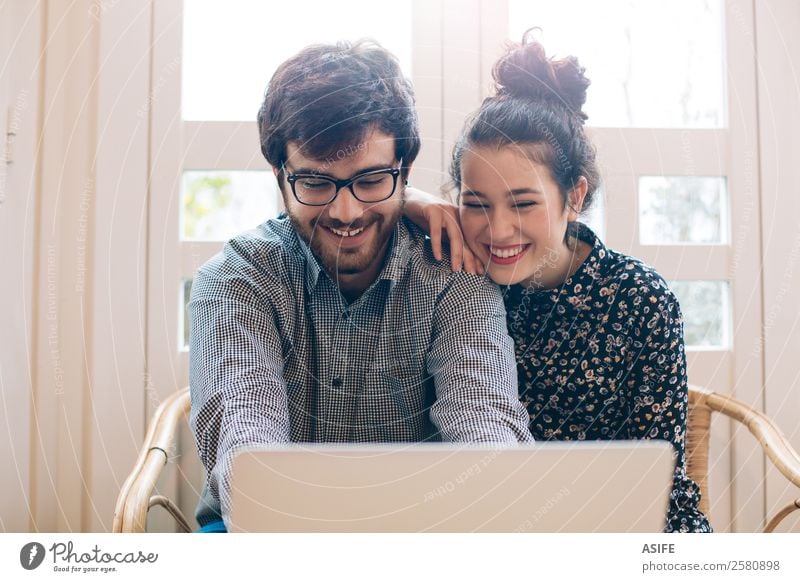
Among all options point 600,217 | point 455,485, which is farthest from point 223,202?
point 455,485

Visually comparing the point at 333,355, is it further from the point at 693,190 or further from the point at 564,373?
the point at 693,190

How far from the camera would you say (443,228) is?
31.5 inches

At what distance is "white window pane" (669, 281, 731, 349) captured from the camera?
1026 millimetres

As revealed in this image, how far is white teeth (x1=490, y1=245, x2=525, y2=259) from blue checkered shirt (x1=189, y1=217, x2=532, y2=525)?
37 millimetres

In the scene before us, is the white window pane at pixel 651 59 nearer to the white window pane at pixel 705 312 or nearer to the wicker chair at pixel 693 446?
the white window pane at pixel 705 312

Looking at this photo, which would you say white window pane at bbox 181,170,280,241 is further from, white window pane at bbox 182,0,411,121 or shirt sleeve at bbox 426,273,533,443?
shirt sleeve at bbox 426,273,533,443

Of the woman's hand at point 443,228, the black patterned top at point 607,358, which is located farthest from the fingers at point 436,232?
the black patterned top at point 607,358

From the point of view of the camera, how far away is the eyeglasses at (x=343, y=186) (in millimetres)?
764

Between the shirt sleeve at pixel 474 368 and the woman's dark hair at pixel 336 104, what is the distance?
0.56 feet

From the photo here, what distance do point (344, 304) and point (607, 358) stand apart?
11.7 inches

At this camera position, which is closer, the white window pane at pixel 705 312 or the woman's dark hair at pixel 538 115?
the woman's dark hair at pixel 538 115

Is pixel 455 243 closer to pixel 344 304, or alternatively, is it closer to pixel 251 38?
pixel 344 304
